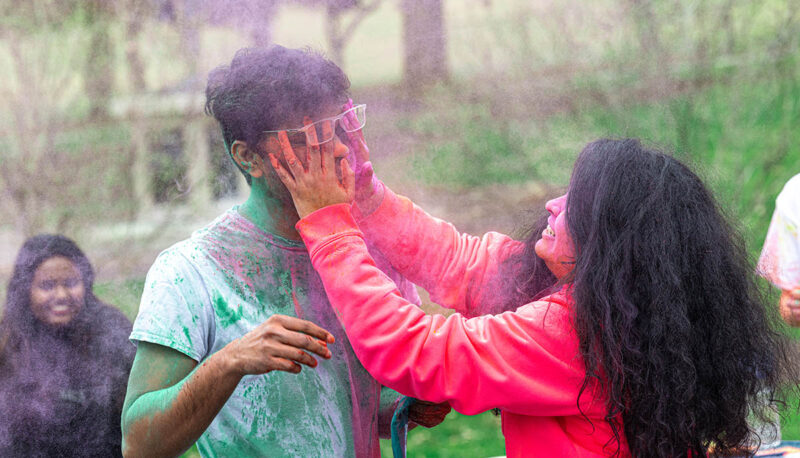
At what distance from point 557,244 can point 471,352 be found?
36cm

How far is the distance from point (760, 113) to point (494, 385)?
2.58 meters

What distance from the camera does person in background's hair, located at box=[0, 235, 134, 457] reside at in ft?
7.55

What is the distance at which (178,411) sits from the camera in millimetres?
1458

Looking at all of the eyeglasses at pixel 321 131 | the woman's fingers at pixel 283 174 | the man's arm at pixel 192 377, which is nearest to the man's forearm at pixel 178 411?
the man's arm at pixel 192 377

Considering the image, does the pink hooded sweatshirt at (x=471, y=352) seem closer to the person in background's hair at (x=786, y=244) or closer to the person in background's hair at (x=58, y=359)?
the person in background's hair at (x=58, y=359)

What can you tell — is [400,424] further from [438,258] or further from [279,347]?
[279,347]

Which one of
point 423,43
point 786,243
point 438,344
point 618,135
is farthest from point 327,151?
point 786,243

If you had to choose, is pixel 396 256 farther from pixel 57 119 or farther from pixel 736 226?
pixel 57 119

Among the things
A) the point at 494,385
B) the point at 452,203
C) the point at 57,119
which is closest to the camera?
the point at 494,385

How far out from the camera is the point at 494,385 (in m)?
1.59

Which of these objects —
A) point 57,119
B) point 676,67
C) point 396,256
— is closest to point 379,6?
point 396,256

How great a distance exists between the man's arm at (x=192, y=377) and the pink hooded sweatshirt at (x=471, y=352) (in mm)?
188

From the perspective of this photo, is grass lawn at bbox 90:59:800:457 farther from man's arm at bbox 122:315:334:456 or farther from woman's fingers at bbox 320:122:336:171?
man's arm at bbox 122:315:334:456

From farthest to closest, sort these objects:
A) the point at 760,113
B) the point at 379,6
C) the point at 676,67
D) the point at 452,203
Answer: the point at 760,113, the point at 676,67, the point at 452,203, the point at 379,6
